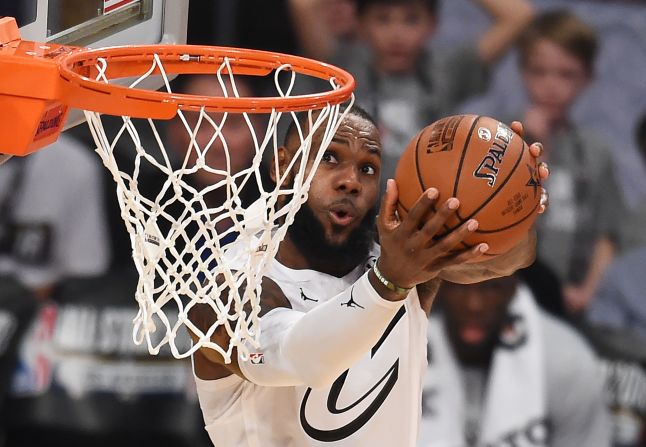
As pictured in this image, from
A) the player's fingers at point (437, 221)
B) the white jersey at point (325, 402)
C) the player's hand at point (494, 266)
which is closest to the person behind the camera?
the player's fingers at point (437, 221)

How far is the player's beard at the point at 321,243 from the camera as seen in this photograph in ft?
8.81

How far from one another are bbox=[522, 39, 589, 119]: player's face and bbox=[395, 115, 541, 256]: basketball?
2.70 m

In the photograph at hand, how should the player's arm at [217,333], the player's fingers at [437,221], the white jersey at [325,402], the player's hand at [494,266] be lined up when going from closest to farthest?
1. the player's fingers at [437,221]
2. the player's arm at [217,333]
3. the white jersey at [325,402]
4. the player's hand at [494,266]

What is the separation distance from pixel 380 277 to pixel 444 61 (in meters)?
2.94

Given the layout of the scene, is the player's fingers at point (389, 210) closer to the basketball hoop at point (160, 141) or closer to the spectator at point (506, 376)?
the basketball hoop at point (160, 141)

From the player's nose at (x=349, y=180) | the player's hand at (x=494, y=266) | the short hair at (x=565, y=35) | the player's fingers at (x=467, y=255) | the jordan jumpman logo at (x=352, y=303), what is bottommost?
the short hair at (x=565, y=35)

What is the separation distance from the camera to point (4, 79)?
7.46 feet

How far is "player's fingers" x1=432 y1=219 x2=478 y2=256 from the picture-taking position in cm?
210

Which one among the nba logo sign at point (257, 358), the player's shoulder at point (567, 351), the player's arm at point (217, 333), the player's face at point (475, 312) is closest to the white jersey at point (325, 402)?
the player's arm at point (217, 333)

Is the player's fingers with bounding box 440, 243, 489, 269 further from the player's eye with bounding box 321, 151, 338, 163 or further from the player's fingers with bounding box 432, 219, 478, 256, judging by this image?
the player's eye with bounding box 321, 151, 338, 163

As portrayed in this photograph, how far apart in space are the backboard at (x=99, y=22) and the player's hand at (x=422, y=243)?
0.83m

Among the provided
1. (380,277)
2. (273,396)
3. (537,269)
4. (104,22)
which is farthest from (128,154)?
(380,277)

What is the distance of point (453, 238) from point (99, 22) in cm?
116

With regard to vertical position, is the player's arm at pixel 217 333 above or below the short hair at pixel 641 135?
above
